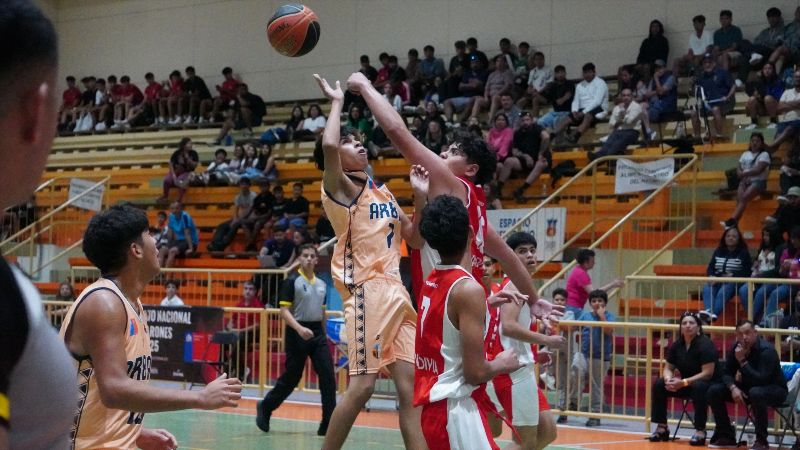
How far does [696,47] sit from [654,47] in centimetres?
72

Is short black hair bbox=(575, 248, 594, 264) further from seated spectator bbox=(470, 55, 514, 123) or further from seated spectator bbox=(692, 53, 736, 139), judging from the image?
seated spectator bbox=(470, 55, 514, 123)

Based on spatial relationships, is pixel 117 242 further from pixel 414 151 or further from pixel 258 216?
pixel 258 216

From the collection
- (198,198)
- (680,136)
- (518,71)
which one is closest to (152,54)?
(198,198)

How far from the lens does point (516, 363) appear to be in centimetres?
473

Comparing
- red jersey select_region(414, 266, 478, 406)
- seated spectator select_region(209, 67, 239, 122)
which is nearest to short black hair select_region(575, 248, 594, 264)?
red jersey select_region(414, 266, 478, 406)

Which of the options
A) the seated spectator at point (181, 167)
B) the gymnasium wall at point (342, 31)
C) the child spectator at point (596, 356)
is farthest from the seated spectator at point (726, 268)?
the seated spectator at point (181, 167)

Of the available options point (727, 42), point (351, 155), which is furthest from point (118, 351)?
point (727, 42)

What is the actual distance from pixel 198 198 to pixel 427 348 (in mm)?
18121

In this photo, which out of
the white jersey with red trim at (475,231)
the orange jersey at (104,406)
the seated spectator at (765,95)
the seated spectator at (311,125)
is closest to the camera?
the orange jersey at (104,406)

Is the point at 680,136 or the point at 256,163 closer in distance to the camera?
the point at 680,136

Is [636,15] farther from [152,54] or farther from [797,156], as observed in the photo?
[152,54]

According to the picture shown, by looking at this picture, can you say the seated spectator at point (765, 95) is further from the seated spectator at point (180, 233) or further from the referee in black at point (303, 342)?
the seated spectator at point (180, 233)

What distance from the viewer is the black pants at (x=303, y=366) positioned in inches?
420

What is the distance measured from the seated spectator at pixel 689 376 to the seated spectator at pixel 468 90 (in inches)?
378
